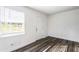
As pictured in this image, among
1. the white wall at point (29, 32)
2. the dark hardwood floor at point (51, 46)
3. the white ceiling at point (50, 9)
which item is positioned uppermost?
the white ceiling at point (50, 9)

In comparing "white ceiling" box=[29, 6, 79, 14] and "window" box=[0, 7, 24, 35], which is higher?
"white ceiling" box=[29, 6, 79, 14]

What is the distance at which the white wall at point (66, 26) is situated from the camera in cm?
112

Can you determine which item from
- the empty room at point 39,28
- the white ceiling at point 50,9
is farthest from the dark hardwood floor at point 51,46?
the white ceiling at point 50,9

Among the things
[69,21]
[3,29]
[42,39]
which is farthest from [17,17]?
[69,21]

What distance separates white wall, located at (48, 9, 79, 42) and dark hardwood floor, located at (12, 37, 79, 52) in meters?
0.07

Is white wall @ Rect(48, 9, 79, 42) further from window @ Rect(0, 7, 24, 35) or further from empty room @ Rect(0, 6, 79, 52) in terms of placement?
window @ Rect(0, 7, 24, 35)

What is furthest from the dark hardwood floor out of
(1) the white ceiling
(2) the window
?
(1) the white ceiling

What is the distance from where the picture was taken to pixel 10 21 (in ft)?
3.34

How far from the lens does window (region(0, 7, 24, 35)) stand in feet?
3.26

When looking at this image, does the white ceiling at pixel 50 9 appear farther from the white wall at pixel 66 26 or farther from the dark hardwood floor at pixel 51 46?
the dark hardwood floor at pixel 51 46

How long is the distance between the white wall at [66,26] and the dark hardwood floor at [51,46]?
0.07 metres

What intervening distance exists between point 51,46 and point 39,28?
1.08ft
